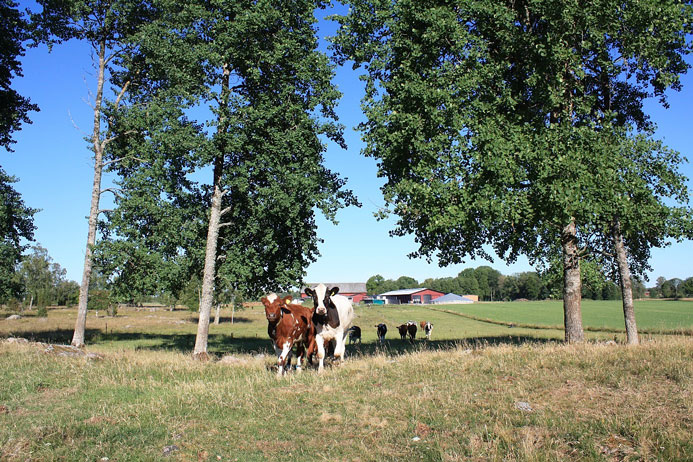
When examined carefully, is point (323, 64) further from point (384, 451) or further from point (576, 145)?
point (384, 451)

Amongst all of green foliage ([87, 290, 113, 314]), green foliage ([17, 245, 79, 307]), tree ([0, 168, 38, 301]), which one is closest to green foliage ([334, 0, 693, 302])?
tree ([0, 168, 38, 301])

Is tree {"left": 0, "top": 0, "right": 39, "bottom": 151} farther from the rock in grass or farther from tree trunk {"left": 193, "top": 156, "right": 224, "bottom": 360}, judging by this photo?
A: the rock in grass

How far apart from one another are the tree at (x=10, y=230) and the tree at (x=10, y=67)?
278 cm

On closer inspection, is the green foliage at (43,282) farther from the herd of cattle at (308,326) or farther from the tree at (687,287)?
the tree at (687,287)

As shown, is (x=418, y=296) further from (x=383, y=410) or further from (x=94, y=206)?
(x=383, y=410)

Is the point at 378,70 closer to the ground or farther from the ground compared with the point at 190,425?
farther from the ground

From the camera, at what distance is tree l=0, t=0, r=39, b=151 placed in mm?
23281

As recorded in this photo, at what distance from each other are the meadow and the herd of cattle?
0.92 m

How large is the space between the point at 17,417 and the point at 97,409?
143 centimetres

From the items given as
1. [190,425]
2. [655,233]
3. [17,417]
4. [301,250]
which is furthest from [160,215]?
[655,233]

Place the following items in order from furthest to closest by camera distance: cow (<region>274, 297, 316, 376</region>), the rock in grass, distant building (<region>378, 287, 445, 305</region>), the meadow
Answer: distant building (<region>378, 287, 445, 305</region>) < cow (<region>274, 297, 316, 376</region>) < the rock in grass < the meadow

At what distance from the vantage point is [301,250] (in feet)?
68.8

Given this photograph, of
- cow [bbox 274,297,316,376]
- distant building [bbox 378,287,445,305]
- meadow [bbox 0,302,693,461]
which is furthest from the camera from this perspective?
distant building [bbox 378,287,445,305]

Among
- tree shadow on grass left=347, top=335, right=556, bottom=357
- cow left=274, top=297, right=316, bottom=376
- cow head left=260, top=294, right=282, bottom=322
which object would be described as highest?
cow head left=260, top=294, right=282, bottom=322
